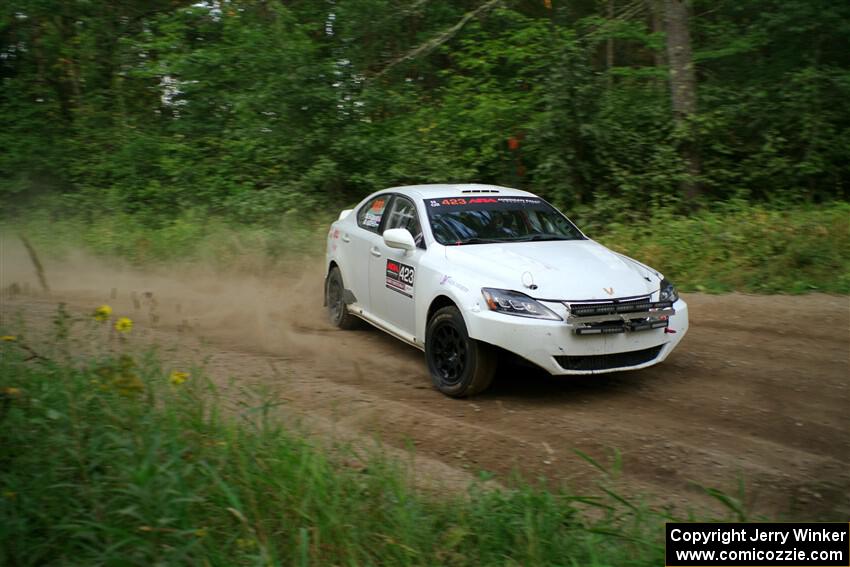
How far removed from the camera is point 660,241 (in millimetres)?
11750

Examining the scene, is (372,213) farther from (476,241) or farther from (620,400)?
(620,400)

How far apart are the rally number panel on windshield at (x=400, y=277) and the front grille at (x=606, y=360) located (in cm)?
168

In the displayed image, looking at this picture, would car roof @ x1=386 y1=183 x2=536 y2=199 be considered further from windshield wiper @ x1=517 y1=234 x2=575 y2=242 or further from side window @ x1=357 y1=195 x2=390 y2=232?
windshield wiper @ x1=517 y1=234 x2=575 y2=242

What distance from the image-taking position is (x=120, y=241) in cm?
1359

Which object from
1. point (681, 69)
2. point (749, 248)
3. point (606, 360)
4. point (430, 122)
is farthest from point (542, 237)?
point (430, 122)

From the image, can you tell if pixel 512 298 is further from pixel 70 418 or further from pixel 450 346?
pixel 70 418

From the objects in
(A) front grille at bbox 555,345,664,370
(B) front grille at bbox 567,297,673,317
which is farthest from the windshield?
(A) front grille at bbox 555,345,664,370

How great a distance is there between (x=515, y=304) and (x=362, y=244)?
8.84 feet

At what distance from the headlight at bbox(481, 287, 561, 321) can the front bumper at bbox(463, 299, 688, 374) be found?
5 cm

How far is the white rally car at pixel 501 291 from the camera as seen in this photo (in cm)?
603

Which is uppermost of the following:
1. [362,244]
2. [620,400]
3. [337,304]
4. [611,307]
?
[362,244]

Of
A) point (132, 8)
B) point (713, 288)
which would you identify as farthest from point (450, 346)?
point (132, 8)

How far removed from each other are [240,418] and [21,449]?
1214 mm

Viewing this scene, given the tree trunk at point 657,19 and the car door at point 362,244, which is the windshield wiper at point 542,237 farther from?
the tree trunk at point 657,19
